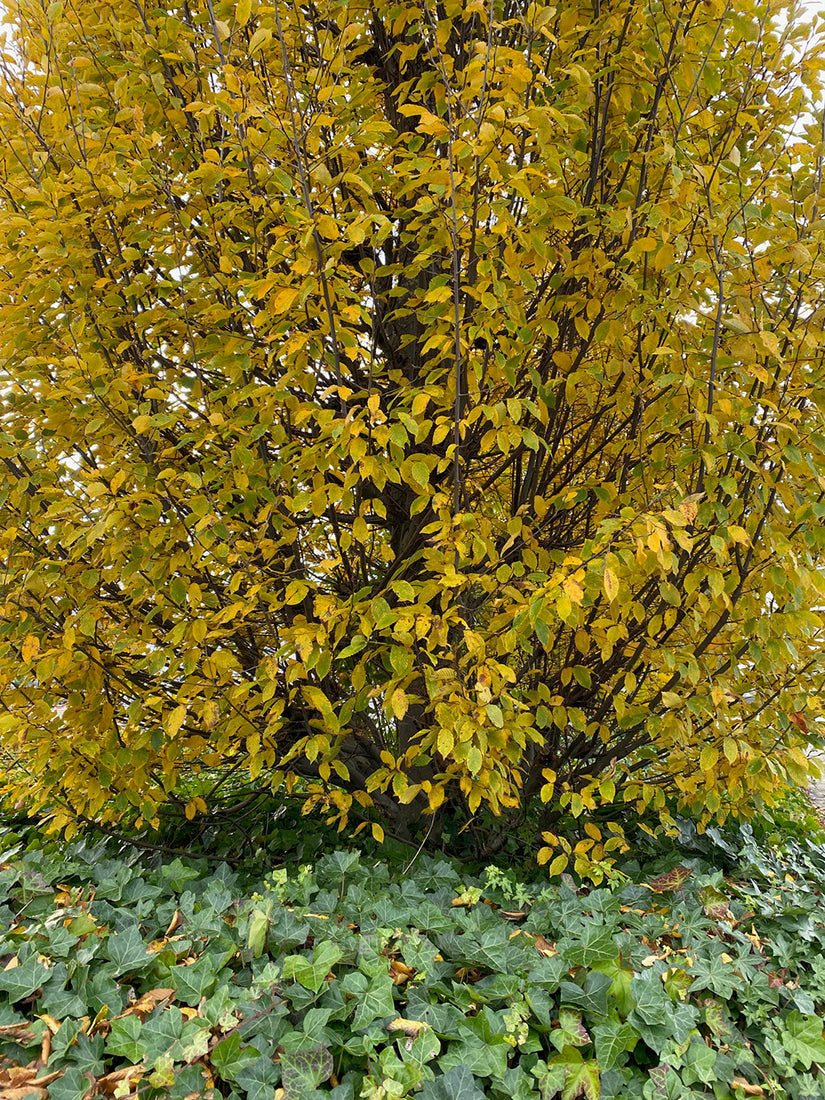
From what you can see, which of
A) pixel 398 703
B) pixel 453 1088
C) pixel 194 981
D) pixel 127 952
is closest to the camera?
pixel 453 1088

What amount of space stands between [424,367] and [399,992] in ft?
5.40

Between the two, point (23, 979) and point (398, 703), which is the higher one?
point (398, 703)

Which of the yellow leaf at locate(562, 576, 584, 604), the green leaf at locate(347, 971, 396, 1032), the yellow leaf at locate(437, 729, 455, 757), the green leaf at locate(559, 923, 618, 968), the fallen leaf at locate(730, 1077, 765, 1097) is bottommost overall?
the fallen leaf at locate(730, 1077, 765, 1097)

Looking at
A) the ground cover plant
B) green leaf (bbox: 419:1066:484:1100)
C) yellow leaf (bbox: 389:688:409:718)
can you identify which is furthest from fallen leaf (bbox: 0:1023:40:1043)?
yellow leaf (bbox: 389:688:409:718)

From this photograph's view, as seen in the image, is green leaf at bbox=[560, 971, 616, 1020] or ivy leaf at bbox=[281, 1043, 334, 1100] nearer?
ivy leaf at bbox=[281, 1043, 334, 1100]

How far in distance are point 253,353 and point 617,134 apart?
126cm

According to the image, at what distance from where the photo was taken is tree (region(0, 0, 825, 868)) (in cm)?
199

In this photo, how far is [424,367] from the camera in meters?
2.26

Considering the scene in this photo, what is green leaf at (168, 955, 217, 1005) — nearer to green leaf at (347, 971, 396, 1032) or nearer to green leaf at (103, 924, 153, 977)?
green leaf at (103, 924, 153, 977)

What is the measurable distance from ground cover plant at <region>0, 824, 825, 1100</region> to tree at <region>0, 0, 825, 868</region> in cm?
32

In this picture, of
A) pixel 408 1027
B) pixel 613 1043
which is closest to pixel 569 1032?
pixel 613 1043

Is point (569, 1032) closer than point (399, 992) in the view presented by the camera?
Yes

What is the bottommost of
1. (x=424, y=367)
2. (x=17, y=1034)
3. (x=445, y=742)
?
(x=17, y=1034)

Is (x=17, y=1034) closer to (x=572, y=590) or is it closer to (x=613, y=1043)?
(x=613, y=1043)
